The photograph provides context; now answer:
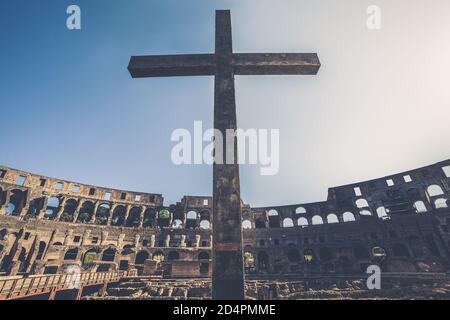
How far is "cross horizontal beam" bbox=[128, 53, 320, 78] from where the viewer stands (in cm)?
477

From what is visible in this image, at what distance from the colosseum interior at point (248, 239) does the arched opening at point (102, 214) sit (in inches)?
5.4

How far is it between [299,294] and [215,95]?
19185 millimetres

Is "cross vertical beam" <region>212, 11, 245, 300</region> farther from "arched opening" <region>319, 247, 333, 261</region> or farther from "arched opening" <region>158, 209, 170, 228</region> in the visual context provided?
"arched opening" <region>158, 209, 170, 228</region>

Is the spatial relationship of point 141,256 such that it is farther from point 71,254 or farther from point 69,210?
point 69,210

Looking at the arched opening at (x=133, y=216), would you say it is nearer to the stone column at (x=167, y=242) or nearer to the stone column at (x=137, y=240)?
the stone column at (x=137, y=240)

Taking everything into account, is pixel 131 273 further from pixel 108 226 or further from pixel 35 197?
pixel 35 197

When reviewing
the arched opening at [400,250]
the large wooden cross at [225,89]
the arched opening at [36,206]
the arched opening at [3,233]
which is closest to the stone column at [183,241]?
the arched opening at [36,206]

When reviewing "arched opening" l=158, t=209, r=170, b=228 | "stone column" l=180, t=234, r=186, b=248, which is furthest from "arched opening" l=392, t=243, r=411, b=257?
"arched opening" l=158, t=209, r=170, b=228

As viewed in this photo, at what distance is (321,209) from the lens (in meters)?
31.9

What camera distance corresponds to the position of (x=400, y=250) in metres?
24.9

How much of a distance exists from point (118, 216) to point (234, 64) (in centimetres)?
3415

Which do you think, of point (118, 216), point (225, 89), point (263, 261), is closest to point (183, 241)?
point (118, 216)

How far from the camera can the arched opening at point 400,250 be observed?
24470 mm
